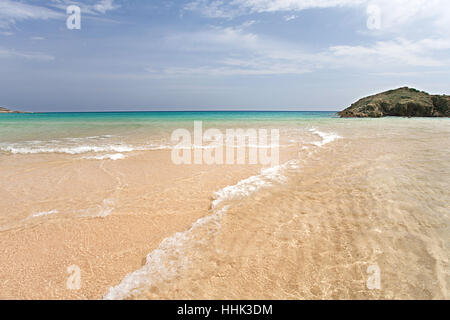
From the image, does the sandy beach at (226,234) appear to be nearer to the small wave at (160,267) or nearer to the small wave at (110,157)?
the small wave at (160,267)

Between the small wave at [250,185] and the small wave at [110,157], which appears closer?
the small wave at [250,185]

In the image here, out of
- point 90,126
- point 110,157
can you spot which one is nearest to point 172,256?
point 110,157

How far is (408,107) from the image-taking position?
4719 centimetres

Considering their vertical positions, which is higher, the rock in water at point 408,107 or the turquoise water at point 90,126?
the rock in water at point 408,107

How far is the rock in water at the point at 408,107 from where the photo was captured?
4666 cm

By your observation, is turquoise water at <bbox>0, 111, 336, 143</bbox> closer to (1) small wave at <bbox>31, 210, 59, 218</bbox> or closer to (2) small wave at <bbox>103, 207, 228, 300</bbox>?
(1) small wave at <bbox>31, 210, 59, 218</bbox>

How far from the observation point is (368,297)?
226 centimetres

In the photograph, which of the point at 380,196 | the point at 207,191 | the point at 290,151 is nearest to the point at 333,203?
the point at 380,196

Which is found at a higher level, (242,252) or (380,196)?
(380,196)
